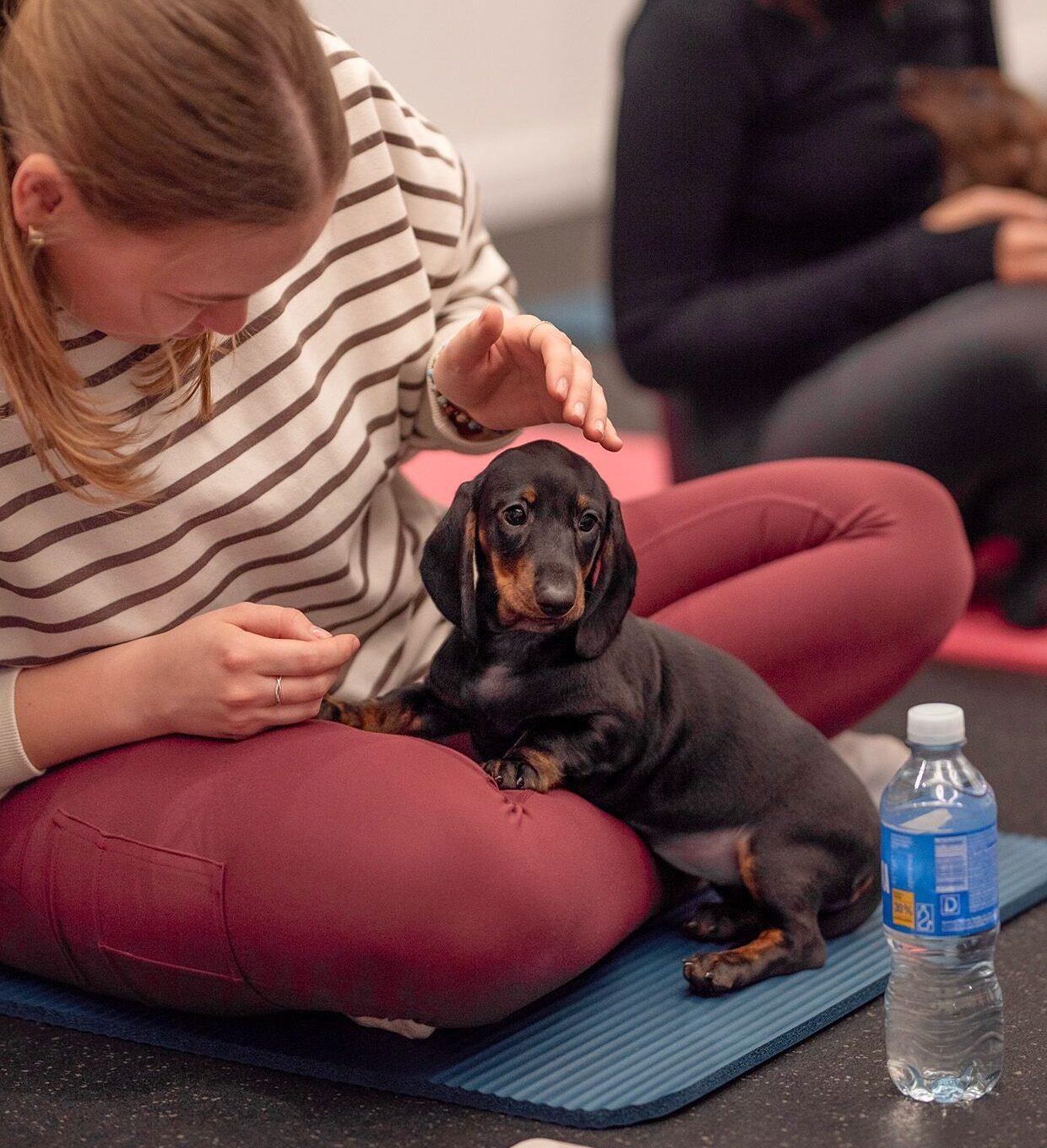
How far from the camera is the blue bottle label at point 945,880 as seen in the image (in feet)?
3.95

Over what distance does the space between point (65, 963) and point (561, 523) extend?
584 millimetres

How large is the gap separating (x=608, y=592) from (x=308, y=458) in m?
0.30

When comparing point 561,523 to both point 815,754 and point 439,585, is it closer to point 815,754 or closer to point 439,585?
point 439,585

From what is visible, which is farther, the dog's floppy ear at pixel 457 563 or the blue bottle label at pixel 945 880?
the dog's floppy ear at pixel 457 563

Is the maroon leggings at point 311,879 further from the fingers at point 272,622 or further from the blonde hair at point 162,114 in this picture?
the blonde hair at point 162,114

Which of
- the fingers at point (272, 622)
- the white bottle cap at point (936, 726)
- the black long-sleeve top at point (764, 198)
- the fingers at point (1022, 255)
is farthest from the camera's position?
the fingers at point (1022, 255)

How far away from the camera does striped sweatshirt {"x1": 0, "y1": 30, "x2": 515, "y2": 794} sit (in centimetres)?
136

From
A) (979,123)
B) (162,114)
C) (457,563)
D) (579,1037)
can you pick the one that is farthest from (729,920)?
(979,123)

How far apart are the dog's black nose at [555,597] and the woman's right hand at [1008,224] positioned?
1391 mm

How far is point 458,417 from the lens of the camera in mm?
1525

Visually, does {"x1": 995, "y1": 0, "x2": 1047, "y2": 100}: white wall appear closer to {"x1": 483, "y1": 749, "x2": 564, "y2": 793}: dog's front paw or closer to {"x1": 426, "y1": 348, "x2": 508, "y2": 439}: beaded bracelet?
{"x1": 426, "y1": 348, "x2": 508, "y2": 439}: beaded bracelet

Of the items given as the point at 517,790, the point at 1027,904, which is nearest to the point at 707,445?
the point at 1027,904

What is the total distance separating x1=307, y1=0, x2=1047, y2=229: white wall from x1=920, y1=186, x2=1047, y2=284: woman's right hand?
1982 mm

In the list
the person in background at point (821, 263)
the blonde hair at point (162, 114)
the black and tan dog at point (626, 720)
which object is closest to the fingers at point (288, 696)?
the black and tan dog at point (626, 720)
